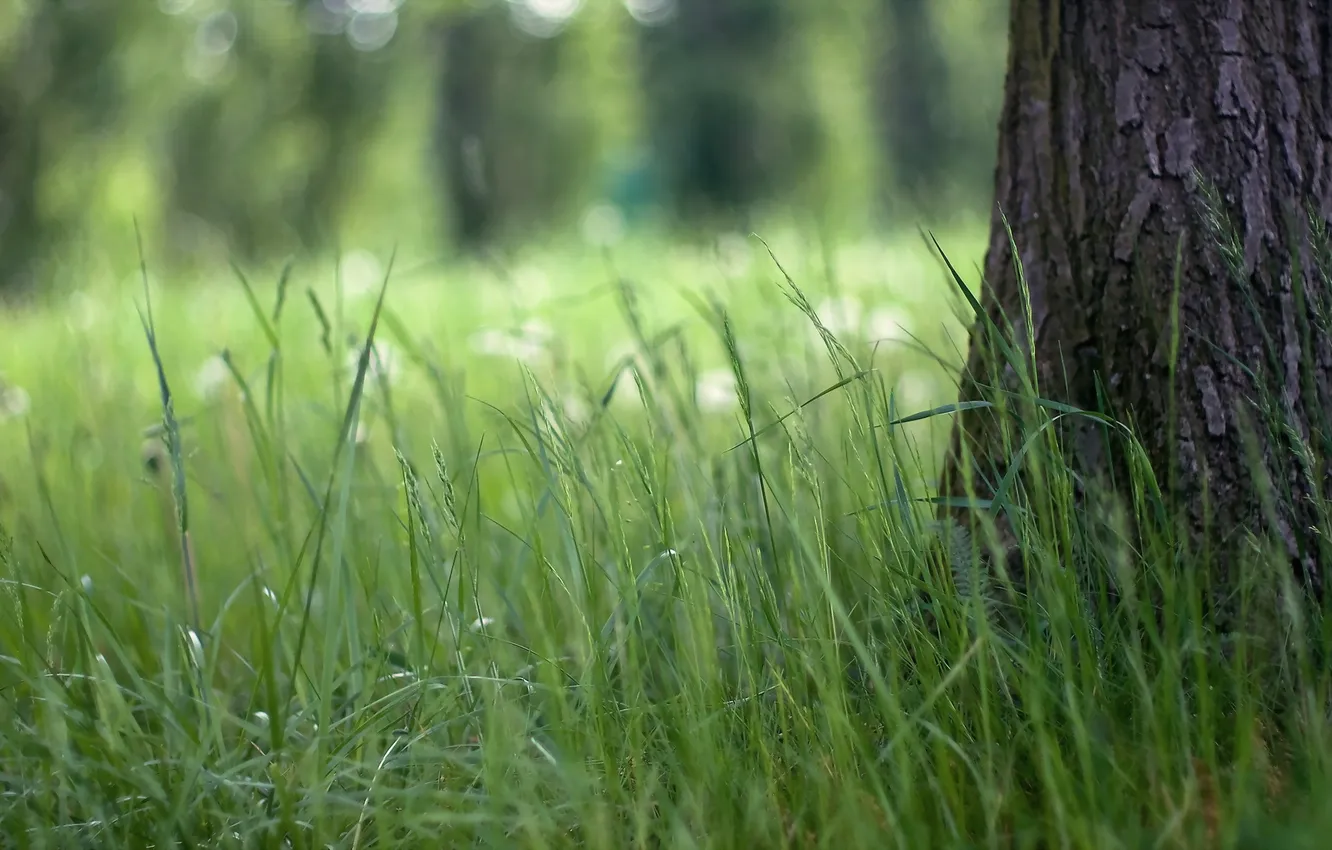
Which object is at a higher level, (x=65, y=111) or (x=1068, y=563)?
(x=65, y=111)

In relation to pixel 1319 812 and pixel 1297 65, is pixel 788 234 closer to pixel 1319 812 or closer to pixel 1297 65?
pixel 1297 65

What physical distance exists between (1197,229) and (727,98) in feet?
57.4

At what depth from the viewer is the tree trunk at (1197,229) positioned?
121 centimetres

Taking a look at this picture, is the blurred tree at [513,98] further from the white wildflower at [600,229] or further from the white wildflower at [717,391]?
the white wildflower at [717,391]

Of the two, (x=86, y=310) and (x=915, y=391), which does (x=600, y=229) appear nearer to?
(x=86, y=310)

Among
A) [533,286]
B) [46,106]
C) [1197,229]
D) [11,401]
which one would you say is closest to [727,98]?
[46,106]

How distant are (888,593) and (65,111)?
8.55 metres

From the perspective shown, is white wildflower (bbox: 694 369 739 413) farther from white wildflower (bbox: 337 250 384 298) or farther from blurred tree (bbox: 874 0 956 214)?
blurred tree (bbox: 874 0 956 214)

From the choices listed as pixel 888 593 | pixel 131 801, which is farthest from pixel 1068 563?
pixel 131 801

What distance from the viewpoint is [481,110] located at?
16.7 m

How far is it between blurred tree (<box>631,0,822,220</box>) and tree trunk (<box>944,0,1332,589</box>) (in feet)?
51.3

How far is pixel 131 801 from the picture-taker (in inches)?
39.2

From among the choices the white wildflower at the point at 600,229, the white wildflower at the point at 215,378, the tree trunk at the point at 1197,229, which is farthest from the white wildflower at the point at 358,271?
the tree trunk at the point at 1197,229

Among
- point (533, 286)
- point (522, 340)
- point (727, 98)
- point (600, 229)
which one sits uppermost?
point (727, 98)
